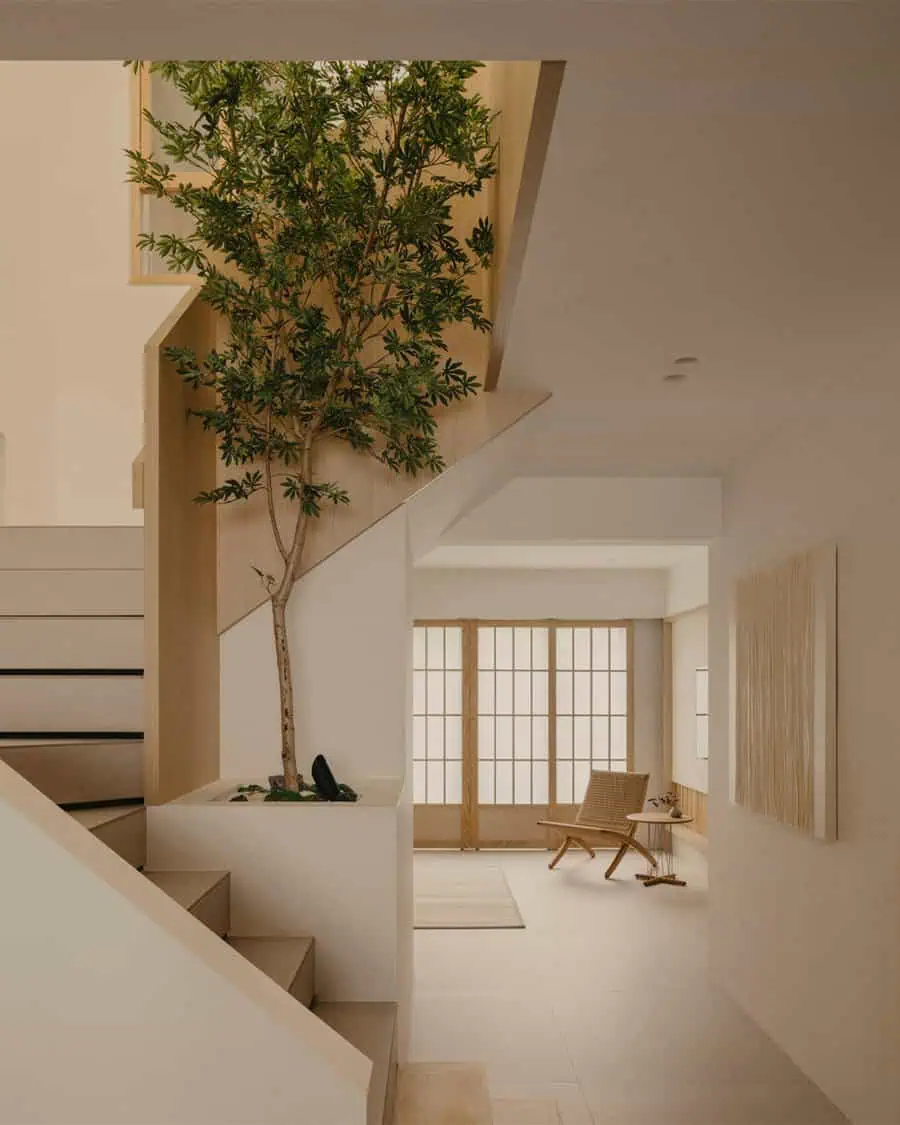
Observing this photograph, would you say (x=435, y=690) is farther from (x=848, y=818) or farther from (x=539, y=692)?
(x=848, y=818)

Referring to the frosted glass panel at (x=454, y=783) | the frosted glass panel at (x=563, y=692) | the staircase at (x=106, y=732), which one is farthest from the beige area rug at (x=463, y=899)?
the staircase at (x=106, y=732)

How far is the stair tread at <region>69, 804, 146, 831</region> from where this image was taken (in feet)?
10.00

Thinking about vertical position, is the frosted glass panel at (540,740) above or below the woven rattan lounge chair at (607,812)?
above

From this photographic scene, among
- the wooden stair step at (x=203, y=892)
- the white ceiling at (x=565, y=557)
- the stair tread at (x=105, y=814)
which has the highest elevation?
the white ceiling at (x=565, y=557)

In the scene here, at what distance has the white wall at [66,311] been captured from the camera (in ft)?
20.9

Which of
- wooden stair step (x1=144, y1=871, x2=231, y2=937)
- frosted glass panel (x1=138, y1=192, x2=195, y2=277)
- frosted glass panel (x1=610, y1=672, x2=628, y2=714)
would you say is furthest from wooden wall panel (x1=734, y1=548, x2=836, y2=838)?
frosted glass panel (x1=610, y1=672, x2=628, y2=714)

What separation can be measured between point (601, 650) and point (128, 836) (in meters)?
9.14

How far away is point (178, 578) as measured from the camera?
155 inches

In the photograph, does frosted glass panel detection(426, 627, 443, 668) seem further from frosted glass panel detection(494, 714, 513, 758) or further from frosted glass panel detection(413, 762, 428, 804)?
frosted glass panel detection(413, 762, 428, 804)

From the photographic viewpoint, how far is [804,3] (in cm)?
183

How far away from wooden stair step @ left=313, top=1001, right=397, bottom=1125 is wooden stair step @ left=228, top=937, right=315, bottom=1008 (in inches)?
3.7

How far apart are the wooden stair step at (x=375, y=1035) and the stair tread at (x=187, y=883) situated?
476mm

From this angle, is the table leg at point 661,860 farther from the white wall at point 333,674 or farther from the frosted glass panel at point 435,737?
the white wall at point 333,674

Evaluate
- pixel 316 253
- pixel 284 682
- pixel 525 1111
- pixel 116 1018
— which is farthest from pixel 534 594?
pixel 116 1018
